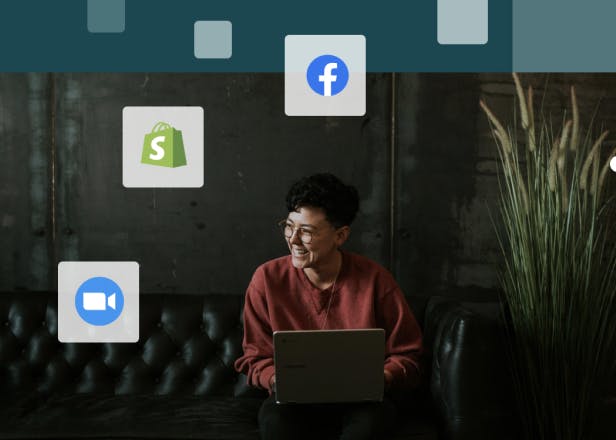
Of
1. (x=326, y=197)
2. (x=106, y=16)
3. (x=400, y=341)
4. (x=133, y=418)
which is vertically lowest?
(x=133, y=418)

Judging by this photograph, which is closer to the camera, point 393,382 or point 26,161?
point 393,382

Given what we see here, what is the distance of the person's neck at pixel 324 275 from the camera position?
2164mm

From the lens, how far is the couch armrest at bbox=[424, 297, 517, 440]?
1.94 meters

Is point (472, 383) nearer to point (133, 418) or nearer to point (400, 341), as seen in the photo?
point (400, 341)

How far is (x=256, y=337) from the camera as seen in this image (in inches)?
83.6

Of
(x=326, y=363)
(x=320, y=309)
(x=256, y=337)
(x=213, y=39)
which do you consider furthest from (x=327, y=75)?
(x=326, y=363)

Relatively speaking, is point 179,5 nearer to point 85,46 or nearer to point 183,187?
point 85,46

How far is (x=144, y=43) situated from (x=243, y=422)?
5.63 feet

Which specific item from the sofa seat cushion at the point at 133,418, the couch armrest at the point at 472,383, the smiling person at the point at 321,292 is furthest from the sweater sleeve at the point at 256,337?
the couch armrest at the point at 472,383

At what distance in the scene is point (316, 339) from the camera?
172 centimetres

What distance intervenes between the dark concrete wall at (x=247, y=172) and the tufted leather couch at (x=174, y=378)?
0.43 meters

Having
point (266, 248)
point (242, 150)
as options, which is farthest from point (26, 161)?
point (266, 248)

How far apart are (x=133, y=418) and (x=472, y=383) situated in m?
1.09

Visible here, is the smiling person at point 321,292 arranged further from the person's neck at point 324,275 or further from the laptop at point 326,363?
the laptop at point 326,363
